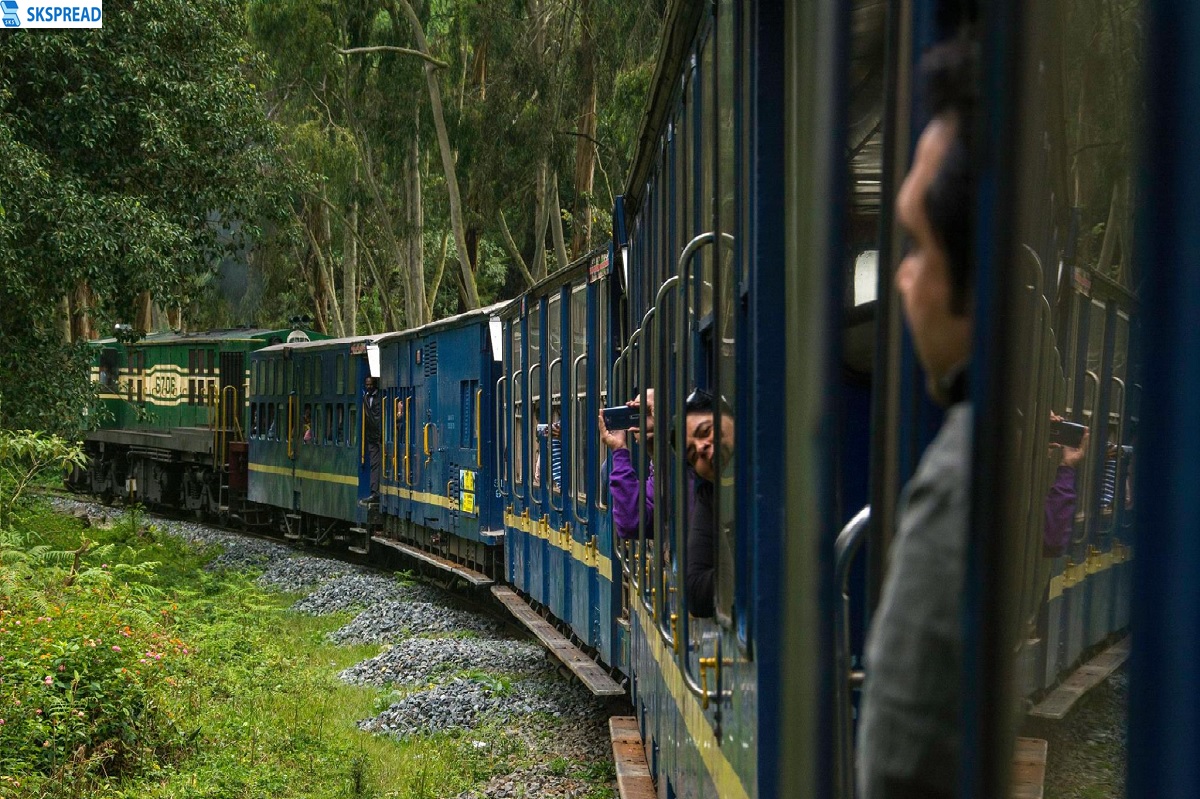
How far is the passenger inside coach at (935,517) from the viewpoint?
4.11 ft

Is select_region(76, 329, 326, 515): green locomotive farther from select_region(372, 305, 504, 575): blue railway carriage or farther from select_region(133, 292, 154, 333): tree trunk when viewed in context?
select_region(372, 305, 504, 575): blue railway carriage

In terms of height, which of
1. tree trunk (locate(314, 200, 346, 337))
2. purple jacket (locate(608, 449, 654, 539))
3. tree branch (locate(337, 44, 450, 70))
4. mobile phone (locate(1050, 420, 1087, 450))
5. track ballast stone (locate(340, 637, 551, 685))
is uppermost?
tree branch (locate(337, 44, 450, 70))

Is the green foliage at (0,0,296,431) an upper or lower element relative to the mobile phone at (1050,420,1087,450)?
upper

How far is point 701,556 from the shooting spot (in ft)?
12.0

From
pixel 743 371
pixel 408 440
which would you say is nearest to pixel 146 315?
pixel 408 440

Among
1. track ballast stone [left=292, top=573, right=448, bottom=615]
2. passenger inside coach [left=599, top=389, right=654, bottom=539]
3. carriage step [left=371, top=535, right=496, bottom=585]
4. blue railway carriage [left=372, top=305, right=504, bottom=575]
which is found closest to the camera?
passenger inside coach [left=599, top=389, right=654, bottom=539]

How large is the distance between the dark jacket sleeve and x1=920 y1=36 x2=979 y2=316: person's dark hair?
213 centimetres

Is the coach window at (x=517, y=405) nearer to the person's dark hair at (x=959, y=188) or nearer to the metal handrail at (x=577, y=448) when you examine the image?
the metal handrail at (x=577, y=448)

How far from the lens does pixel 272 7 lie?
2841 cm

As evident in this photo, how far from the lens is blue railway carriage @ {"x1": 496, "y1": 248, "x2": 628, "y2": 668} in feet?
32.2

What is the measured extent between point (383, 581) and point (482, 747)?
1001cm

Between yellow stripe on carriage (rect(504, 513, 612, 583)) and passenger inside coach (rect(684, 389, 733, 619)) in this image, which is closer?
passenger inside coach (rect(684, 389, 733, 619))

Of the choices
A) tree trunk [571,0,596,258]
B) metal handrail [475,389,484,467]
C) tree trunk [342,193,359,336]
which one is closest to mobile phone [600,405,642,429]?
metal handrail [475,389,484,467]

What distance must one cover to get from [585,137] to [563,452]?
617 inches
